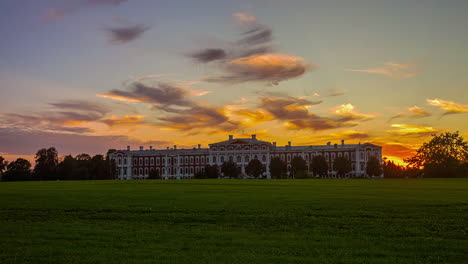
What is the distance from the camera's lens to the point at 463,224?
686 inches

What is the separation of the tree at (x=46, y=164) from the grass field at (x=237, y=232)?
342 feet

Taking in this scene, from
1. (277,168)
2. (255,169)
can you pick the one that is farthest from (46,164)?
(277,168)

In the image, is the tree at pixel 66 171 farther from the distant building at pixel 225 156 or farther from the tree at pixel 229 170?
the tree at pixel 229 170

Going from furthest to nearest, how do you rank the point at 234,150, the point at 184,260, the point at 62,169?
the point at 234,150 < the point at 62,169 < the point at 184,260

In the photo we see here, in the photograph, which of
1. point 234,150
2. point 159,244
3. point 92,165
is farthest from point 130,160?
point 159,244

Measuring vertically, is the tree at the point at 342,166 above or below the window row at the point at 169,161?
below

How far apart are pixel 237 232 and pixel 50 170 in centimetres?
11676

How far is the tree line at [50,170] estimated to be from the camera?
384 feet

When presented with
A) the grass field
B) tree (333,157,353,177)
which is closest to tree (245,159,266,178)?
tree (333,157,353,177)

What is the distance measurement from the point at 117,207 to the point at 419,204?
1469 cm

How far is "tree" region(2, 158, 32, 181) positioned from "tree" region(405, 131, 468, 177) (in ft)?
298

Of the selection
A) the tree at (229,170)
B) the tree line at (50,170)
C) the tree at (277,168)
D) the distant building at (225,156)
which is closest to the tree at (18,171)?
the tree line at (50,170)

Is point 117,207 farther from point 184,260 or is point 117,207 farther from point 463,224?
point 463,224

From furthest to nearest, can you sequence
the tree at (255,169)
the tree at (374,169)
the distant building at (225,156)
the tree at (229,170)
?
the distant building at (225,156), the tree at (229,170), the tree at (255,169), the tree at (374,169)
